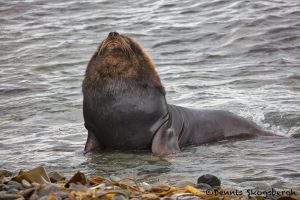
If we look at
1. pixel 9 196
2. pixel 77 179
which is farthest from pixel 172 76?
pixel 9 196

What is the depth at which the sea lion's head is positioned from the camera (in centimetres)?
930

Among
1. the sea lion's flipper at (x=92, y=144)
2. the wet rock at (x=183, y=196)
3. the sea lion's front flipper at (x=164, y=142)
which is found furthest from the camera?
the sea lion's flipper at (x=92, y=144)

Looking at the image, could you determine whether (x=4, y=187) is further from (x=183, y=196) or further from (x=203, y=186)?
(x=203, y=186)

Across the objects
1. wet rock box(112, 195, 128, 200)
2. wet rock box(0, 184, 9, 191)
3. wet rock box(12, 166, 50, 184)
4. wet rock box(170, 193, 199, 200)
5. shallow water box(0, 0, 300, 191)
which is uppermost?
wet rock box(112, 195, 128, 200)

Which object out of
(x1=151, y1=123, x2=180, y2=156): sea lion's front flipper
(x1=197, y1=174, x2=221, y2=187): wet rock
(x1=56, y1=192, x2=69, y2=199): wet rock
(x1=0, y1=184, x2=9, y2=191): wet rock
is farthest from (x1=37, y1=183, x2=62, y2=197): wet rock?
(x1=151, y1=123, x2=180, y2=156): sea lion's front flipper

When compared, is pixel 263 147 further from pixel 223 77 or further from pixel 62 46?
pixel 62 46

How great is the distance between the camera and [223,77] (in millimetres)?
14102

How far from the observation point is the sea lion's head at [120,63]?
9.30 m

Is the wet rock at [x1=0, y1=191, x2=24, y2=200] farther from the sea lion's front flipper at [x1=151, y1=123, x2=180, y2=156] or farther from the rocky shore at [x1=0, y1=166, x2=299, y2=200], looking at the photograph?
the sea lion's front flipper at [x1=151, y1=123, x2=180, y2=156]

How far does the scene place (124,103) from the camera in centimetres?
930

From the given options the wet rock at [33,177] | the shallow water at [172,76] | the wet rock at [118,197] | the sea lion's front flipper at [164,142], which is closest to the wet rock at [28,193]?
the wet rock at [33,177]

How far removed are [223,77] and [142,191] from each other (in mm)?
7746

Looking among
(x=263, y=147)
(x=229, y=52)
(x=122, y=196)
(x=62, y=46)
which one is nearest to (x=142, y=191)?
(x=122, y=196)

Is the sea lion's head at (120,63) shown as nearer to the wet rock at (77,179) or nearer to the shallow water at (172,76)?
the shallow water at (172,76)
